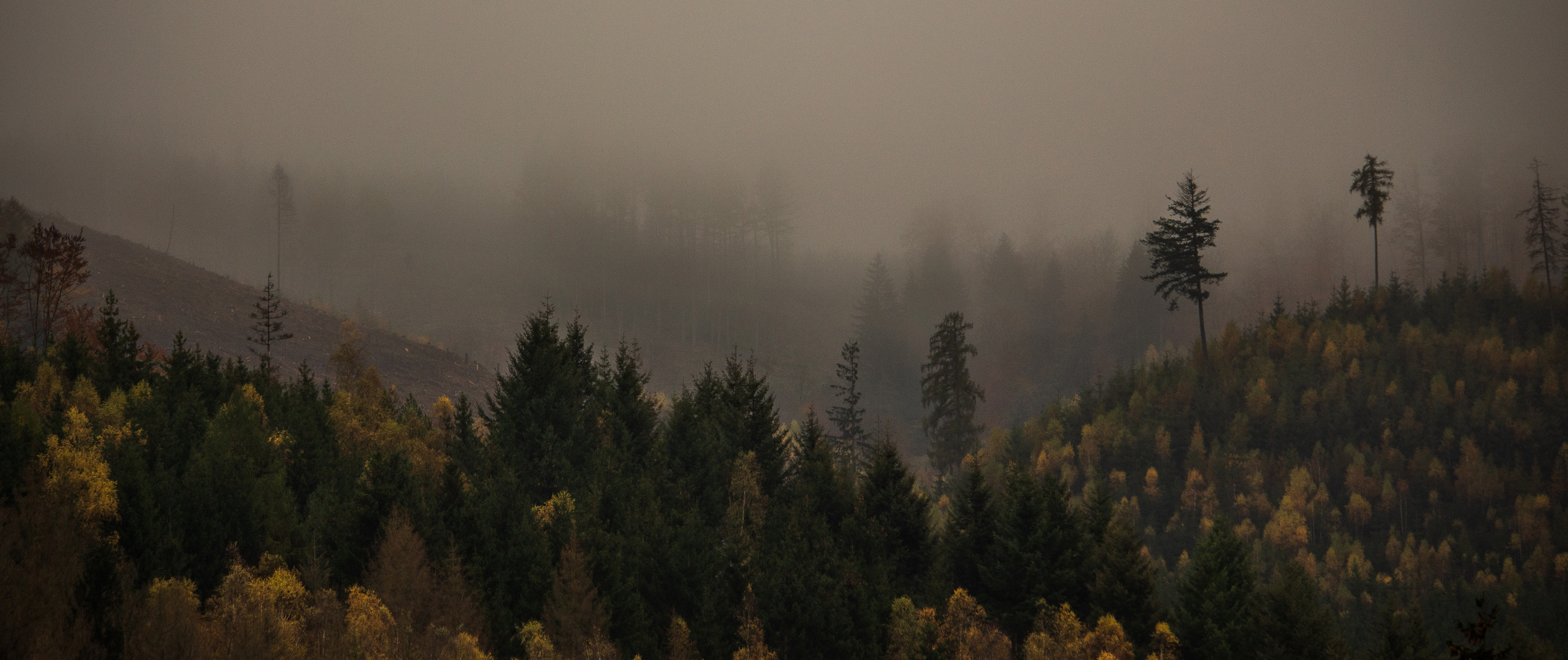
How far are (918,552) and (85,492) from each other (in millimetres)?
42999

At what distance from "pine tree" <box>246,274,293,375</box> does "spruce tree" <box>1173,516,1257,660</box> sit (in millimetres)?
67531

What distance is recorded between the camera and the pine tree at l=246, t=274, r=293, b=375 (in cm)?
7738

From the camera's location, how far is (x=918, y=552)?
182 ft

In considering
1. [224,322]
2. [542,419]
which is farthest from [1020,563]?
[224,322]

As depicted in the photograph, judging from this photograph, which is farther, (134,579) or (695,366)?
(695,366)

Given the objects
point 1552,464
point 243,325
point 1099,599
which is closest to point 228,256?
point 243,325

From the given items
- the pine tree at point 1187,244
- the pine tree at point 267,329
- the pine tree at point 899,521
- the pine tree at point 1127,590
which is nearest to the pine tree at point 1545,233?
the pine tree at point 1187,244

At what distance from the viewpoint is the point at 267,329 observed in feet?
270

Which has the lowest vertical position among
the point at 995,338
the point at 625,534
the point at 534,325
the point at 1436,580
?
the point at 1436,580

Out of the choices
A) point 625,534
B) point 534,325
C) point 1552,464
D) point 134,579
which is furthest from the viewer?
point 1552,464

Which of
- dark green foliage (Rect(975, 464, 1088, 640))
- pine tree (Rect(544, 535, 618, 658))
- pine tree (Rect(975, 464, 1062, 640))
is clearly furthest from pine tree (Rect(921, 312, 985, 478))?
pine tree (Rect(544, 535, 618, 658))

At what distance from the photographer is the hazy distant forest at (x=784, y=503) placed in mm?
41469

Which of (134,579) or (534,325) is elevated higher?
(534,325)

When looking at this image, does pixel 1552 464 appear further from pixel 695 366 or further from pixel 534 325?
pixel 695 366
